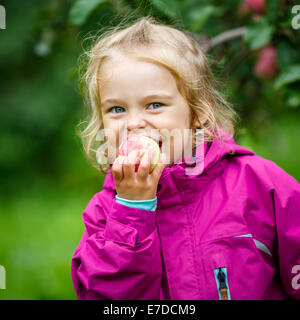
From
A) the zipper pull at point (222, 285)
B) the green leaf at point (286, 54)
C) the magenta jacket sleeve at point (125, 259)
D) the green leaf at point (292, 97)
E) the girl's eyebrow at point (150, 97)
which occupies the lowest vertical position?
the zipper pull at point (222, 285)

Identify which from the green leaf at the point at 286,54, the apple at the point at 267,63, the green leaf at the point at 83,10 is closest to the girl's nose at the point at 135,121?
the green leaf at the point at 83,10

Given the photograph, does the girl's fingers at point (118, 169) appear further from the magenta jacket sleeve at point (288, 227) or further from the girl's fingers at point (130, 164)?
the magenta jacket sleeve at point (288, 227)

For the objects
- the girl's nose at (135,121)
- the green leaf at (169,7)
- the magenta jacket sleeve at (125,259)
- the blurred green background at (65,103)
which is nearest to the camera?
the magenta jacket sleeve at (125,259)

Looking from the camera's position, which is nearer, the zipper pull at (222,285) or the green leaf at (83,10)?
the zipper pull at (222,285)

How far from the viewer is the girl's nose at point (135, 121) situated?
3.74 feet

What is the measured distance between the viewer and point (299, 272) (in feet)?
3.72

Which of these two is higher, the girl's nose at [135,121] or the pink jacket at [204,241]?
the girl's nose at [135,121]

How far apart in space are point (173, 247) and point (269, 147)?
236 centimetres

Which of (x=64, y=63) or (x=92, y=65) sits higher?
(x=64, y=63)

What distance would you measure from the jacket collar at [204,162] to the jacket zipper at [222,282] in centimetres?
25
